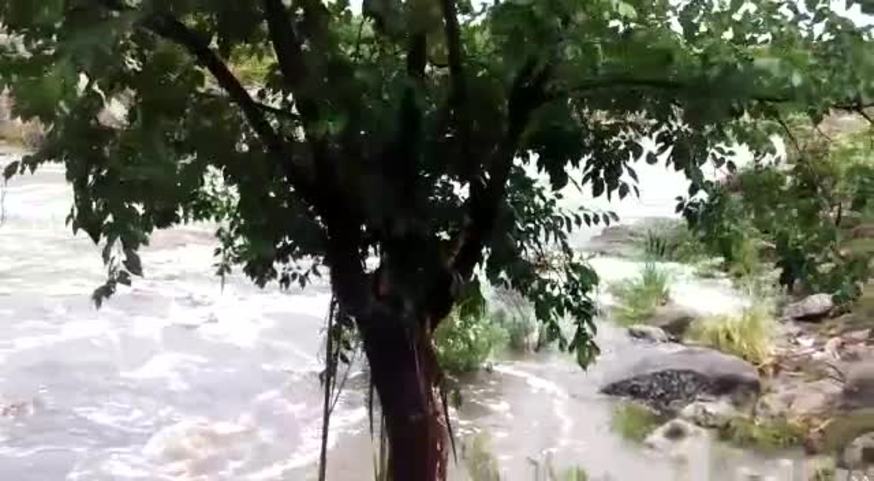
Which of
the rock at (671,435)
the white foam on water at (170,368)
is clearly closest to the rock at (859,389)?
the rock at (671,435)

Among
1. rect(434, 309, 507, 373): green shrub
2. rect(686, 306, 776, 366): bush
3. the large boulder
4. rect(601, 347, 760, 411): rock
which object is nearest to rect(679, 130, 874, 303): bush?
the large boulder

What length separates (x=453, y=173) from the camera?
3.94 feet

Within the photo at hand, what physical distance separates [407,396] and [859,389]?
8.57 feet

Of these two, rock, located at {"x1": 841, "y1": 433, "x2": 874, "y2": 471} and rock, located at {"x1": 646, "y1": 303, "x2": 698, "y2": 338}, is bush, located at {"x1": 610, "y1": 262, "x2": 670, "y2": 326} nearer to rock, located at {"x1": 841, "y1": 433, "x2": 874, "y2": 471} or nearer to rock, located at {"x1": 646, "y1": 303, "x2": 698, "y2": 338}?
rock, located at {"x1": 646, "y1": 303, "x2": 698, "y2": 338}

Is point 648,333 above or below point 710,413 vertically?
above

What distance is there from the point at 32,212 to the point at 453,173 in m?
5.37

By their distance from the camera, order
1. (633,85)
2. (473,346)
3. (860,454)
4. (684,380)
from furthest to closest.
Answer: (473,346) → (684,380) → (860,454) → (633,85)

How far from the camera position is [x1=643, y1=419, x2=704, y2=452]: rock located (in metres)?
3.52

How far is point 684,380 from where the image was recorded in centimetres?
395

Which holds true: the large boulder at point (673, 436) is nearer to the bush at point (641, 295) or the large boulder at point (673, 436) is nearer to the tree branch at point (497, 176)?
the bush at point (641, 295)

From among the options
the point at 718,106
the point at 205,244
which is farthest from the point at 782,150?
the point at 205,244

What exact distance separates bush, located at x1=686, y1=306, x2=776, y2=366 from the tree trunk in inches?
120

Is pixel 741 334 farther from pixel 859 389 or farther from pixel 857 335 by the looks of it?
pixel 859 389

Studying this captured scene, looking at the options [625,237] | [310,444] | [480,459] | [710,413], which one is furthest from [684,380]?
[625,237]
